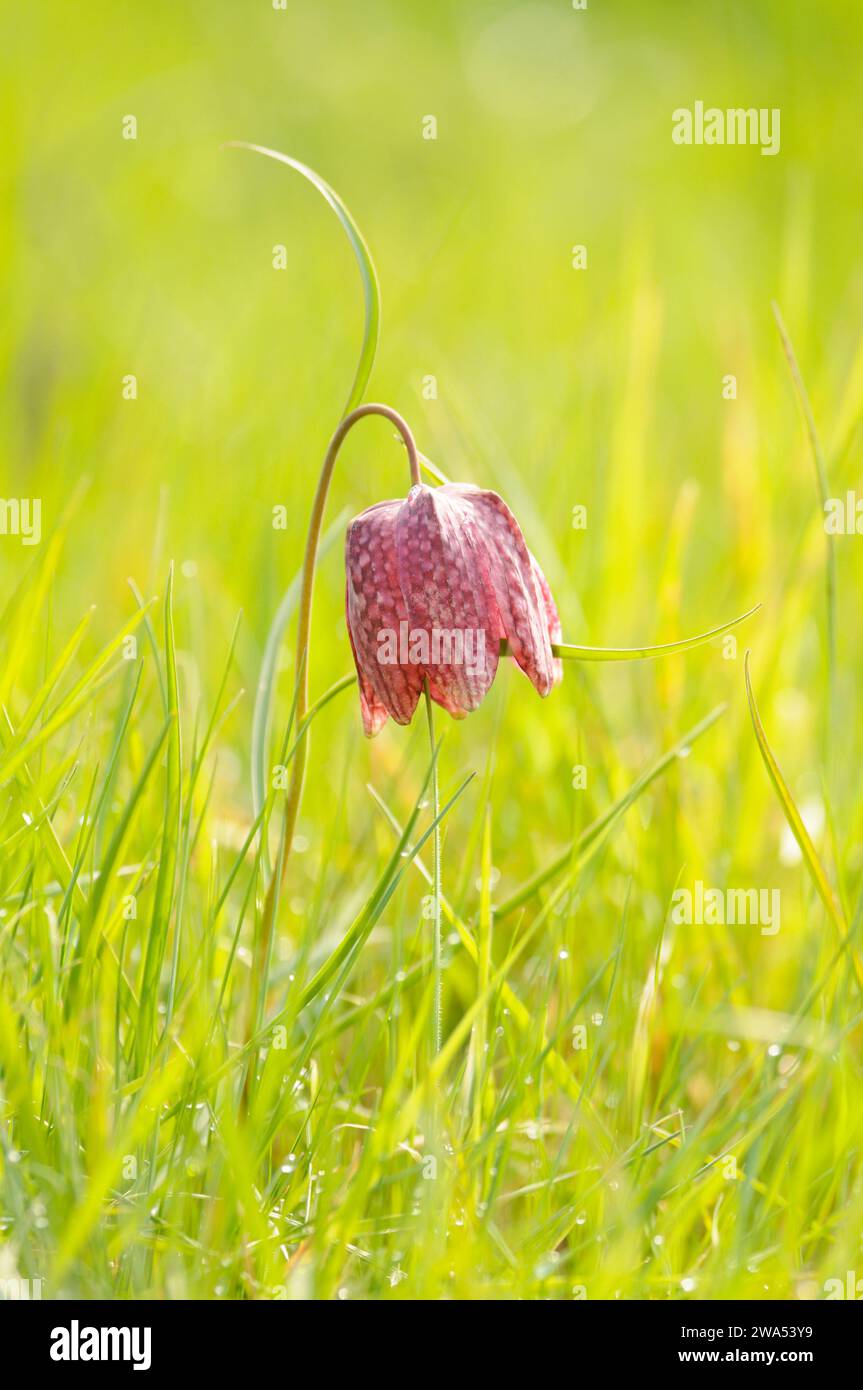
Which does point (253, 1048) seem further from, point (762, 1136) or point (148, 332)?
point (148, 332)

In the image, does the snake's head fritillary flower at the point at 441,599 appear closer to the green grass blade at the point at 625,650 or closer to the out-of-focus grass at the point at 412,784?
the green grass blade at the point at 625,650

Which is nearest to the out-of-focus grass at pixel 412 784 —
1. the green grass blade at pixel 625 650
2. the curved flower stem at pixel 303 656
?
the curved flower stem at pixel 303 656

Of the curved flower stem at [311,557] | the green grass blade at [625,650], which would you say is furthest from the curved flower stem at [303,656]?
the green grass blade at [625,650]

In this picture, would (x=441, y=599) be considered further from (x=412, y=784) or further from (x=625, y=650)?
(x=412, y=784)

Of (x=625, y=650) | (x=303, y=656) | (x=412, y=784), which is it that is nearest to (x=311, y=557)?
(x=303, y=656)

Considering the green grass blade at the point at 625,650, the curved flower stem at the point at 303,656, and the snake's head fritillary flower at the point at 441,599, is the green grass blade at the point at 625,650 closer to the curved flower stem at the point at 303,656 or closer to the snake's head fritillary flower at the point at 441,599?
the snake's head fritillary flower at the point at 441,599

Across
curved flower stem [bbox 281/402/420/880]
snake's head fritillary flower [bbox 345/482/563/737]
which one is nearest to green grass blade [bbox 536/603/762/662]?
snake's head fritillary flower [bbox 345/482/563/737]

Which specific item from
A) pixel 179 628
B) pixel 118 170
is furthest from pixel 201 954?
pixel 118 170
